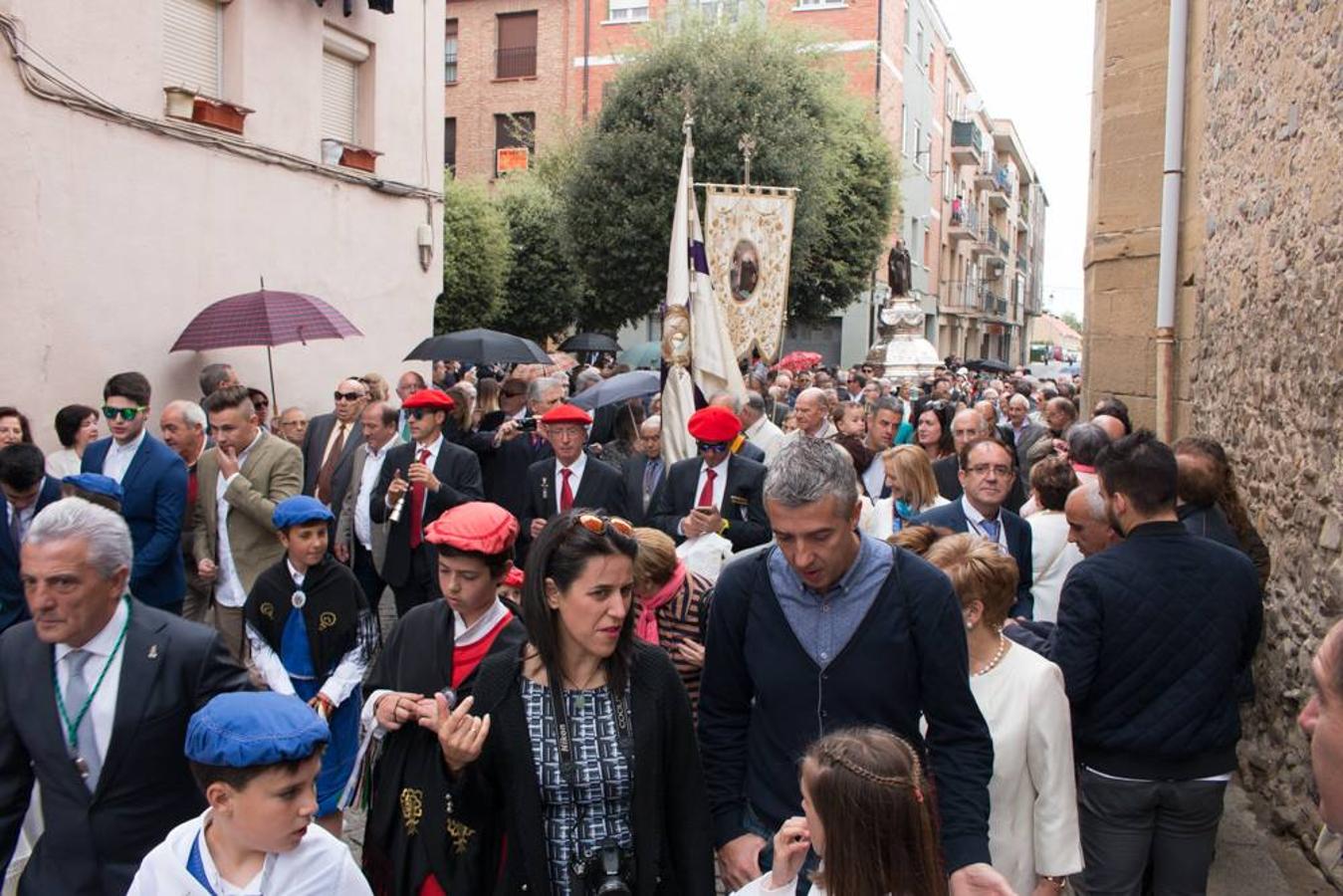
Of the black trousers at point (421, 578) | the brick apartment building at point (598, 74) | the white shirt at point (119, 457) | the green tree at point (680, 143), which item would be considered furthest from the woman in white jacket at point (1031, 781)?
the brick apartment building at point (598, 74)

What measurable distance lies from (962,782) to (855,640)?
44cm

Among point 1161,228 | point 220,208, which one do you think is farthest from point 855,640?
point 220,208

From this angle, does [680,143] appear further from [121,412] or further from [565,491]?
[121,412]

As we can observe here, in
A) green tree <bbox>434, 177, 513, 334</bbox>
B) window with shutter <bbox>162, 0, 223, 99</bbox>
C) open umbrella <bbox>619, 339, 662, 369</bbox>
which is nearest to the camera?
window with shutter <bbox>162, 0, 223, 99</bbox>

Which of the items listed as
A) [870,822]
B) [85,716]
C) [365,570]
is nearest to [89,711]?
[85,716]

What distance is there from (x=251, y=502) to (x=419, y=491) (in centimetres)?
106

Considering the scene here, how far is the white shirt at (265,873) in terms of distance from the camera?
269 centimetres

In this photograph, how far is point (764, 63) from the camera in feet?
85.0

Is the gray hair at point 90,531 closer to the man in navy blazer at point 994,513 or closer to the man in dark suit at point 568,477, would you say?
the man in navy blazer at point 994,513

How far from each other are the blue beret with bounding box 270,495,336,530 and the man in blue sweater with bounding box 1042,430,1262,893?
2.82m

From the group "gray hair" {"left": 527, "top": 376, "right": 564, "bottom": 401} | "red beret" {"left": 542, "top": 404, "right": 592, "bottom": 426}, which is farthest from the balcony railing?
"red beret" {"left": 542, "top": 404, "right": 592, "bottom": 426}

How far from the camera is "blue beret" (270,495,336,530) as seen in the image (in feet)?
16.4

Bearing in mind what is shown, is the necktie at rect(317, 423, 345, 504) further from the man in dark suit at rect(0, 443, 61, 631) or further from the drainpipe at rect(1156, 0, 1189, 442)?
the drainpipe at rect(1156, 0, 1189, 442)

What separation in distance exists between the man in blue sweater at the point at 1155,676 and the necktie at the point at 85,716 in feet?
9.24
